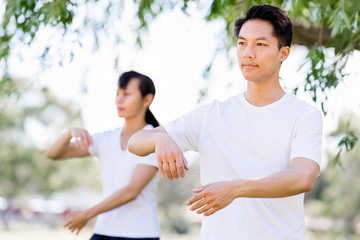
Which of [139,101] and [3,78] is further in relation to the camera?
[3,78]

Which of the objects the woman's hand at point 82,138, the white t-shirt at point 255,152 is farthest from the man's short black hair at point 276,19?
the woman's hand at point 82,138

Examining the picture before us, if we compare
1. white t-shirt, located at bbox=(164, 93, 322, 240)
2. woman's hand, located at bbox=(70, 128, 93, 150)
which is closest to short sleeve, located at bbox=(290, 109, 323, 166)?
white t-shirt, located at bbox=(164, 93, 322, 240)

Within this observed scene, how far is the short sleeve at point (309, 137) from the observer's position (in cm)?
220

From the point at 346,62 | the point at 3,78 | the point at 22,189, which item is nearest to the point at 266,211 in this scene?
the point at 346,62

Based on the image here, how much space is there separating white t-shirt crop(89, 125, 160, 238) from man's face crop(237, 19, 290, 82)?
1.41m

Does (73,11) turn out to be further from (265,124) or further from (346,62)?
(265,124)

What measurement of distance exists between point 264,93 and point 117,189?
1.59 m

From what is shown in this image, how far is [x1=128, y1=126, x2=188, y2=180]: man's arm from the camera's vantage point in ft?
6.98

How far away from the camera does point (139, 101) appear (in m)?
3.82

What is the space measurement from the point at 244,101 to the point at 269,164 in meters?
0.29

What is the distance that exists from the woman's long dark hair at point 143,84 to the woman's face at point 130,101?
0.07 ft

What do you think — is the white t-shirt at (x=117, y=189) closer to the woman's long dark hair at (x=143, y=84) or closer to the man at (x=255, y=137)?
the woman's long dark hair at (x=143, y=84)

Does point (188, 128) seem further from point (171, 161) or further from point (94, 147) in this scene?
point (94, 147)

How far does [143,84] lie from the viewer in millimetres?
3857
